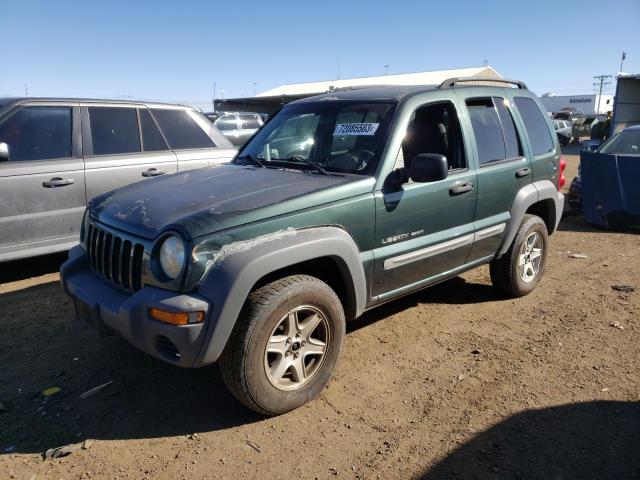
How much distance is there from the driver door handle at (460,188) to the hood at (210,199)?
0.81 metres

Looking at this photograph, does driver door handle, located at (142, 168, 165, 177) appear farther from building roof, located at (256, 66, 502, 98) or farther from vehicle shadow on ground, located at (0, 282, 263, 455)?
building roof, located at (256, 66, 502, 98)

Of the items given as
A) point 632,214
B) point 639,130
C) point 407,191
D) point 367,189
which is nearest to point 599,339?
point 407,191

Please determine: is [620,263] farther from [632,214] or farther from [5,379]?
[5,379]

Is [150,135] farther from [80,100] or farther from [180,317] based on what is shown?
[180,317]

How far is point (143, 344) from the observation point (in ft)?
8.88

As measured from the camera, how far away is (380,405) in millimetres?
3162

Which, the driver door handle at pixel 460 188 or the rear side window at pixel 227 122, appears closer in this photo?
the driver door handle at pixel 460 188

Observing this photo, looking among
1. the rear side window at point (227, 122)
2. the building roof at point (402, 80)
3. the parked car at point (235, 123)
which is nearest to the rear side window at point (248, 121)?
the parked car at point (235, 123)

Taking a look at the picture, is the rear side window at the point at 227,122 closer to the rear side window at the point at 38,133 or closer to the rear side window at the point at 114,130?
the rear side window at the point at 114,130

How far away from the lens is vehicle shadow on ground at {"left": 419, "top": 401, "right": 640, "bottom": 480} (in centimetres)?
256

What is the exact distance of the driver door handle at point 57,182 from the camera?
515 cm

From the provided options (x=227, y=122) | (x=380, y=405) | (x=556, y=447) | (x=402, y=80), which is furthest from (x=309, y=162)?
(x=402, y=80)

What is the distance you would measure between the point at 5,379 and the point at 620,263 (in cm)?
621

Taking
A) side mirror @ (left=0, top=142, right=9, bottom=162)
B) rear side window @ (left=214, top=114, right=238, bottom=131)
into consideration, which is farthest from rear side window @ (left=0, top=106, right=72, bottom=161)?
rear side window @ (left=214, top=114, right=238, bottom=131)
